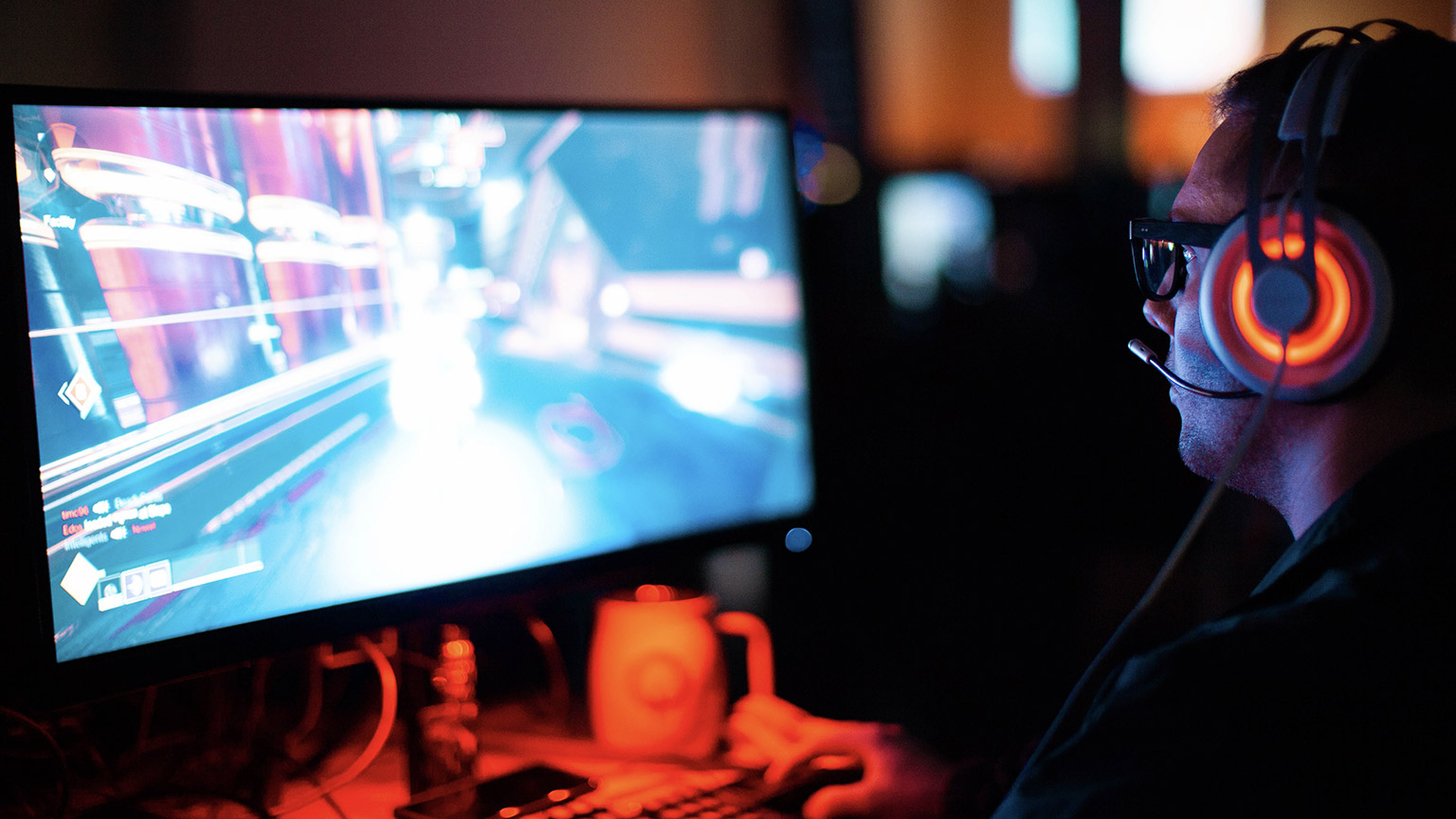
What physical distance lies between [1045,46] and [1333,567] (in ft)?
14.9

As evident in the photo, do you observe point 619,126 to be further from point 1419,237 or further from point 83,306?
point 1419,237

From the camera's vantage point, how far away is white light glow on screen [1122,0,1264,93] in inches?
A: 177

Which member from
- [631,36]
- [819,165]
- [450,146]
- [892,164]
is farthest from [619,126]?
[892,164]

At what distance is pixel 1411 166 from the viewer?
0.67 m

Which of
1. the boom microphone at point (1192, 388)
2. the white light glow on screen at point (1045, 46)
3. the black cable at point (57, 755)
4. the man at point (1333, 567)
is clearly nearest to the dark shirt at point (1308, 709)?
the man at point (1333, 567)

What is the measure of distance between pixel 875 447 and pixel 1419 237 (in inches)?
33.8

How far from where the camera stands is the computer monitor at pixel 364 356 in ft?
2.54

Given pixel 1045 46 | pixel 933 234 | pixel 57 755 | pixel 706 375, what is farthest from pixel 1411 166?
pixel 1045 46

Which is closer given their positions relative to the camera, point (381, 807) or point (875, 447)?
point (381, 807)

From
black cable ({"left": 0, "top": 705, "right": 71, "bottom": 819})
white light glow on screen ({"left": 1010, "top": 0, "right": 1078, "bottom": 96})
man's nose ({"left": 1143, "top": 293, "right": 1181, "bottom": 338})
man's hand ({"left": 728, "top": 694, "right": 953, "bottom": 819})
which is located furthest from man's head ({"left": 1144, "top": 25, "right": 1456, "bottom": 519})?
white light glow on screen ({"left": 1010, "top": 0, "right": 1078, "bottom": 96})

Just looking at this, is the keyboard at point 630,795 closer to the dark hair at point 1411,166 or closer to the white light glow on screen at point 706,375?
the white light glow on screen at point 706,375

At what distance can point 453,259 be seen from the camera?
96 centimetres

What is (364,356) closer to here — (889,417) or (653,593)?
(653,593)

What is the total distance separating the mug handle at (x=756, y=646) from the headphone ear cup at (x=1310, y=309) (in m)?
0.64
